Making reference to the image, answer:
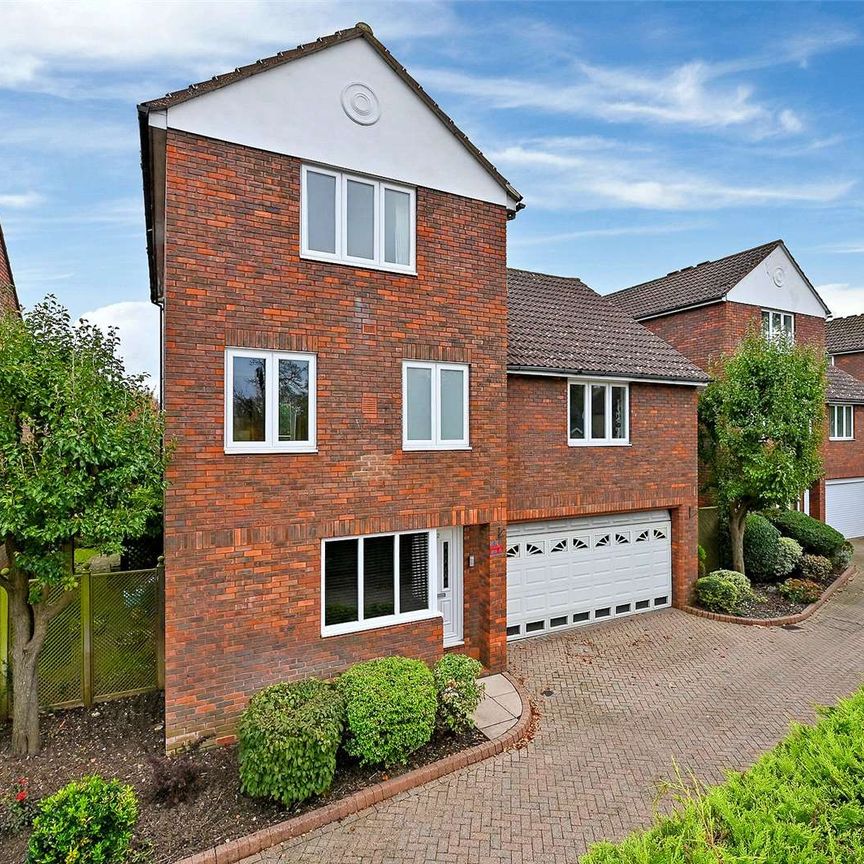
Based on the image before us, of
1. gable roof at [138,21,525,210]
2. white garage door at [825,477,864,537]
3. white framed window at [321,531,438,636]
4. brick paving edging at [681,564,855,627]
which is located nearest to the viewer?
gable roof at [138,21,525,210]

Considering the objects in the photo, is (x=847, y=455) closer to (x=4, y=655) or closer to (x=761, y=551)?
(x=761, y=551)

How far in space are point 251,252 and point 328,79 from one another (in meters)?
2.83

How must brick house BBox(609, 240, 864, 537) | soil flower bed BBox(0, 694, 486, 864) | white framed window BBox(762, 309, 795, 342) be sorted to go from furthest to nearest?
white framed window BBox(762, 309, 795, 342) → brick house BBox(609, 240, 864, 537) → soil flower bed BBox(0, 694, 486, 864)

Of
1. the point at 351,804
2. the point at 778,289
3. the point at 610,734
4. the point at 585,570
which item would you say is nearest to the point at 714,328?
the point at 778,289

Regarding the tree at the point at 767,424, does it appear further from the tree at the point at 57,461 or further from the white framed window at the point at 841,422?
the tree at the point at 57,461

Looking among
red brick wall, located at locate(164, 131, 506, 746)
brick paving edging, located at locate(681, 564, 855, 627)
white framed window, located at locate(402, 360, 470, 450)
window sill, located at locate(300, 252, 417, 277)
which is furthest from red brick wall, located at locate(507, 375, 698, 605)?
window sill, located at locate(300, 252, 417, 277)

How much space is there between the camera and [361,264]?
25.3 ft

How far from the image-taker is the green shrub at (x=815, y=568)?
1417 cm

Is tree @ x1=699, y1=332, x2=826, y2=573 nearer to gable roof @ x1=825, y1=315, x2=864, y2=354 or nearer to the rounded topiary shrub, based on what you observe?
the rounded topiary shrub

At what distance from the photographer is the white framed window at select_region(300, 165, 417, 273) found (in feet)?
24.6

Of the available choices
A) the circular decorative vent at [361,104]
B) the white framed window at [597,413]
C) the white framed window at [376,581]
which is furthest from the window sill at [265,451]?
the white framed window at [597,413]

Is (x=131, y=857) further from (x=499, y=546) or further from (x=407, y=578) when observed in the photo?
(x=499, y=546)

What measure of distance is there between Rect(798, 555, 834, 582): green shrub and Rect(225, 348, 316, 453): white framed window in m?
14.2

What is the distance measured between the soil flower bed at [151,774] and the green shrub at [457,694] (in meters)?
0.21
